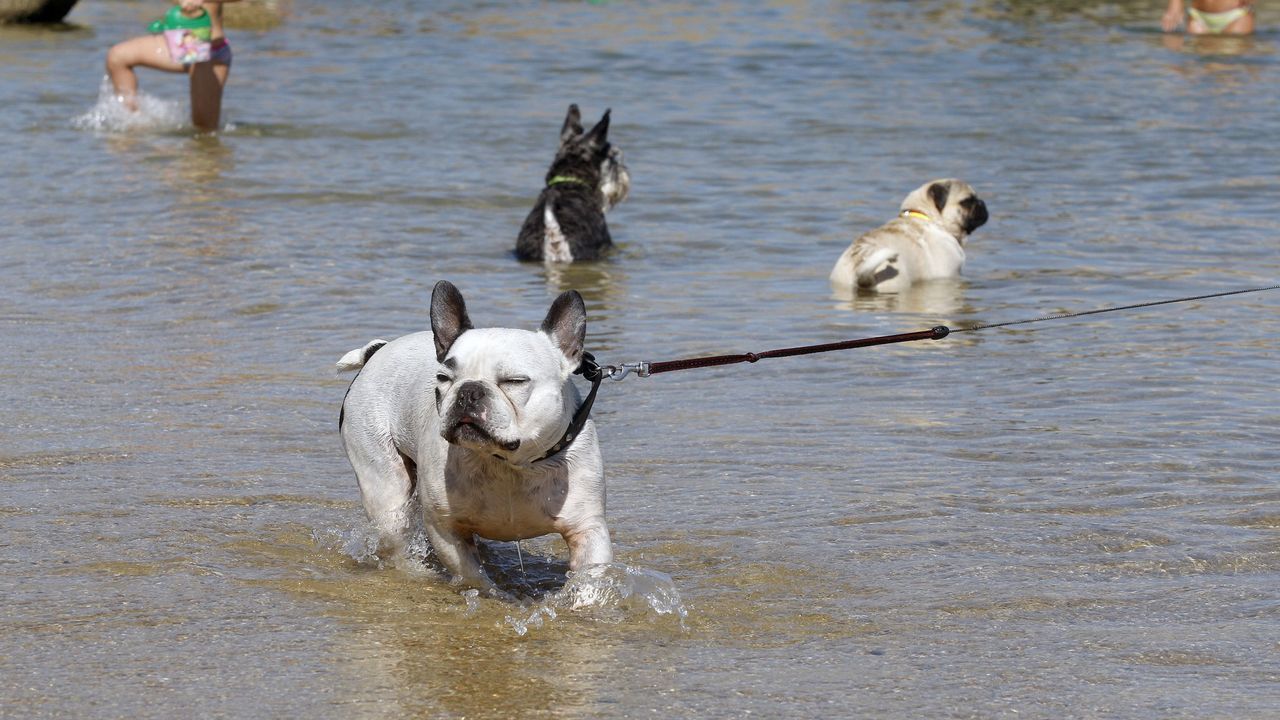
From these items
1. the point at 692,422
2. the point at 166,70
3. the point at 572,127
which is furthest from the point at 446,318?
the point at 166,70

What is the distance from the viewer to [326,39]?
25516 millimetres

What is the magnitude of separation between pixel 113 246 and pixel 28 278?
1.13 metres

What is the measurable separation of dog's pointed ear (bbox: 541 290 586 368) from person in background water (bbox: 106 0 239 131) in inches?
474

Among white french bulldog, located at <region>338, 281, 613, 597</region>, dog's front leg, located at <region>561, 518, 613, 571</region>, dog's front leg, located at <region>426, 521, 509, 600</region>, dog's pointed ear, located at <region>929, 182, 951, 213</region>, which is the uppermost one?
white french bulldog, located at <region>338, 281, 613, 597</region>

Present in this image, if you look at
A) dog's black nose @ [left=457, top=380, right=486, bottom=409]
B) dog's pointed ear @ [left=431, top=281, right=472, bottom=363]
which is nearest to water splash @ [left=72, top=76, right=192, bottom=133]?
dog's pointed ear @ [left=431, top=281, right=472, bottom=363]

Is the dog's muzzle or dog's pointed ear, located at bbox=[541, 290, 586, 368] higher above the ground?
dog's pointed ear, located at bbox=[541, 290, 586, 368]

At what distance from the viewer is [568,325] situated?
481 cm

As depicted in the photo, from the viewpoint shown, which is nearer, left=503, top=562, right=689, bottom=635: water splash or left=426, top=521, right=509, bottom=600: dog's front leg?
left=503, top=562, right=689, bottom=635: water splash

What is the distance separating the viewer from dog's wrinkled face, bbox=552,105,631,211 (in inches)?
468

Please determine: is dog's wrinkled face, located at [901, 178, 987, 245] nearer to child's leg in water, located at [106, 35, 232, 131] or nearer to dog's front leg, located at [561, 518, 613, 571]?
dog's front leg, located at [561, 518, 613, 571]

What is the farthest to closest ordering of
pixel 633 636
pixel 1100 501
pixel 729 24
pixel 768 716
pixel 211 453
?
pixel 729 24
pixel 211 453
pixel 1100 501
pixel 633 636
pixel 768 716

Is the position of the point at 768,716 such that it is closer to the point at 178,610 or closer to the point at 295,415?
the point at 178,610

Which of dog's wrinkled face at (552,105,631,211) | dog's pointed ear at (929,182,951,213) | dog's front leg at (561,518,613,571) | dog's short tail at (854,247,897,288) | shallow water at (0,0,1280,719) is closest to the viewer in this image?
shallow water at (0,0,1280,719)

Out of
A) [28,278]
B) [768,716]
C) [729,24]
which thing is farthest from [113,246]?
[729,24]
